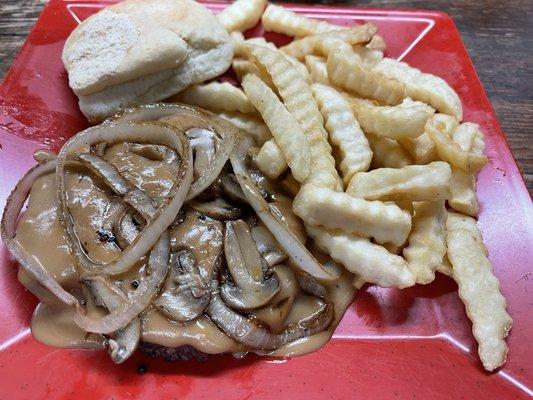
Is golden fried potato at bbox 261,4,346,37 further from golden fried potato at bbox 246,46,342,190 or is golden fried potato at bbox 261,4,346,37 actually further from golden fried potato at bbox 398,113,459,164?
golden fried potato at bbox 398,113,459,164

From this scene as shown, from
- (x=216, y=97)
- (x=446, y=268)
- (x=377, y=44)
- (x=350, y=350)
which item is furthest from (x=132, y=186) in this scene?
(x=377, y=44)

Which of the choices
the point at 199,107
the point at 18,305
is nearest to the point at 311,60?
the point at 199,107

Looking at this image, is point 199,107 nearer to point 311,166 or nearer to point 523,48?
point 311,166

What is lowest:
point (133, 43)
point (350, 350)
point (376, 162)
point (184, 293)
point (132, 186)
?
point (350, 350)

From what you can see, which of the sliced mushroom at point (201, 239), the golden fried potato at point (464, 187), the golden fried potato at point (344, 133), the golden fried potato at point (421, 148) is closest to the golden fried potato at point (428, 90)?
the golden fried potato at point (464, 187)

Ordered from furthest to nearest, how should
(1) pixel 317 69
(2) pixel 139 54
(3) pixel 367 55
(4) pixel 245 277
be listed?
1. (3) pixel 367 55
2. (1) pixel 317 69
3. (2) pixel 139 54
4. (4) pixel 245 277

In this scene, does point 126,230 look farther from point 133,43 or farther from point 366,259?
point 133,43
